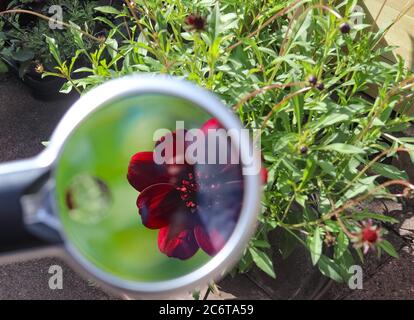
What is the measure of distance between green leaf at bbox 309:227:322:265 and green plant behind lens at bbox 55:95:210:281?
73 centimetres

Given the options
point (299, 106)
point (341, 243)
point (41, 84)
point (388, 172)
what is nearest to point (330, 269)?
point (341, 243)

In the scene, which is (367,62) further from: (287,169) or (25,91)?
(25,91)

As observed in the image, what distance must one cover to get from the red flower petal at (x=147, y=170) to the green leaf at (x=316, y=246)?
66 cm

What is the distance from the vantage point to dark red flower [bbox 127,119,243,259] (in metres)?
0.49

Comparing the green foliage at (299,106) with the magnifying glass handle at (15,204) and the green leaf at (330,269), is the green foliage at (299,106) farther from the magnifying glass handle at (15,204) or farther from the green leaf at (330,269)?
the magnifying glass handle at (15,204)

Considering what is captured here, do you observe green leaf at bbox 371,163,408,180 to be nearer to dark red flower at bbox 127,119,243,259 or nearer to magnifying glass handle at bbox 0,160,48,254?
dark red flower at bbox 127,119,243,259

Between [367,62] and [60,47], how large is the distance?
1.16 m

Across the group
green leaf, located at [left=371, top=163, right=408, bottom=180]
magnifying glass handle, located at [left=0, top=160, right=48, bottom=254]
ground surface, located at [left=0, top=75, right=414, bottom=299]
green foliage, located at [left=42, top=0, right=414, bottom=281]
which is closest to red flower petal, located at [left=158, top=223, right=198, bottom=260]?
magnifying glass handle, located at [left=0, top=160, right=48, bottom=254]

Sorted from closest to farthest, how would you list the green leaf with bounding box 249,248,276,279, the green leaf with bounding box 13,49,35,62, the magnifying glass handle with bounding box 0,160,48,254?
the magnifying glass handle with bounding box 0,160,48,254, the green leaf with bounding box 249,248,276,279, the green leaf with bounding box 13,49,35,62

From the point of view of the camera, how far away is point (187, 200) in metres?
0.58

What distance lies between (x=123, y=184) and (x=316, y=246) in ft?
2.44

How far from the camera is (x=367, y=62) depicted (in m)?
1.38

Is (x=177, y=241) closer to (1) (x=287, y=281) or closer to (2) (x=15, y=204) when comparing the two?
(2) (x=15, y=204)
